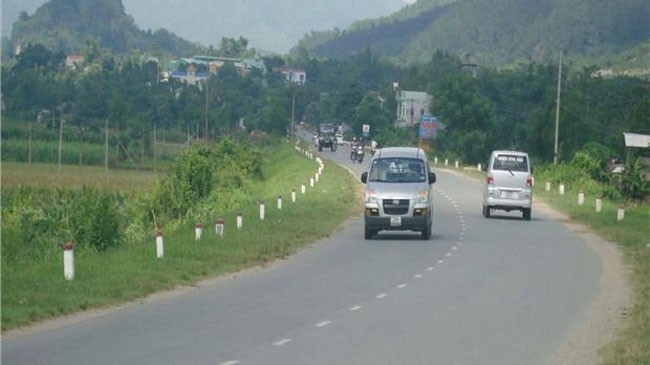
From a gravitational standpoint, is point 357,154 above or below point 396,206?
below

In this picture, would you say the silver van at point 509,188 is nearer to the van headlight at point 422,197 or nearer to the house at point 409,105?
the van headlight at point 422,197

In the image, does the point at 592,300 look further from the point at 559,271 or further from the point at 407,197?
the point at 407,197

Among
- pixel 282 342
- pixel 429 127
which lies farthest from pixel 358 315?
pixel 429 127

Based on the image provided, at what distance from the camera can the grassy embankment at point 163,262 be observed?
1898 cm

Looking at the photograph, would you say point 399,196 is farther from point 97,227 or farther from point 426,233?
point 97,227

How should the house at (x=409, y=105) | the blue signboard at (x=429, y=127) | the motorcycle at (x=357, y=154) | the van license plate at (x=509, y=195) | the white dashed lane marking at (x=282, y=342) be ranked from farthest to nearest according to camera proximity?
the house at (x=409, y=105) < the blue signboard at (x=429, y=127) < the motorcycle at (x=357, y=154) < the van license plate at (x=509, y=195) < the white dashed lane marking at (x=282, y=342)

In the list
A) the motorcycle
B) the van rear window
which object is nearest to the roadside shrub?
the van rear window

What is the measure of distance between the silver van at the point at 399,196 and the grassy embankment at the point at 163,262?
5.44 feet

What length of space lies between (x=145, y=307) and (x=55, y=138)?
263ft

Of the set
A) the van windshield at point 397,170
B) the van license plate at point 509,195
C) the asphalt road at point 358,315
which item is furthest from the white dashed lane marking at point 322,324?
the van license plate at point 509,195

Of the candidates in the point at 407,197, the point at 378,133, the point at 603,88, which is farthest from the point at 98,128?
the point at 407,197

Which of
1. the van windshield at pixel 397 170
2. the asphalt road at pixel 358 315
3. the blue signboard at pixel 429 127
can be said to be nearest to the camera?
the asphalt road at pixel 358 315

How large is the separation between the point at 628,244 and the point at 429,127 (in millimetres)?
76738

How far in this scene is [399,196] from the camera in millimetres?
33281
